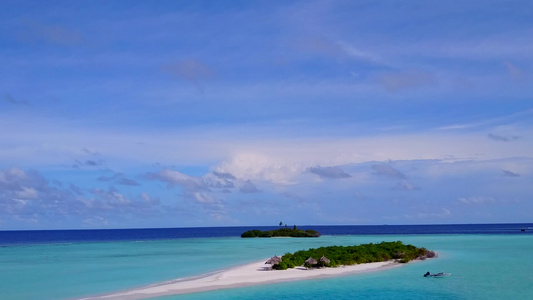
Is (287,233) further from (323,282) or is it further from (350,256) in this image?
(323,282)

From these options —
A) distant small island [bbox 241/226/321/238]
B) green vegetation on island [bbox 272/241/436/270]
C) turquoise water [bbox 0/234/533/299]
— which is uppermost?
distant small island [bbox 241/226/321/238]

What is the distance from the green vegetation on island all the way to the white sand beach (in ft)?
3.28

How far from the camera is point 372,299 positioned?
104 ft

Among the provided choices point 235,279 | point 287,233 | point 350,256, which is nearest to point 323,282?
point 235,279

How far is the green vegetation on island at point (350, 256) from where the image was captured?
157 feet

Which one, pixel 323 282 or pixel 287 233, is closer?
pixel 323 282

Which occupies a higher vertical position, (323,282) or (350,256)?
(350,256)

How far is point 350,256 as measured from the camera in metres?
52.1

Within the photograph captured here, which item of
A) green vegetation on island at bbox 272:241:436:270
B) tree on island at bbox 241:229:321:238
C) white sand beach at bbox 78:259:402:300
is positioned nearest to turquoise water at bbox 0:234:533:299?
white sand beach at bbox 78:259:402:300

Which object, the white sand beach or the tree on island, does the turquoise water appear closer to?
the white sand beach

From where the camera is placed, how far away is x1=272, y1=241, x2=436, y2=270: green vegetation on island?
157 feet

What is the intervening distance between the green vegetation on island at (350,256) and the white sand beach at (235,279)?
3.28ft

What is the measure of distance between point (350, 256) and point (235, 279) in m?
15.6

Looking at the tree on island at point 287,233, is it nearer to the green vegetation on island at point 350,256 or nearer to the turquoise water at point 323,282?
the green vegetation on island at point 350,256
